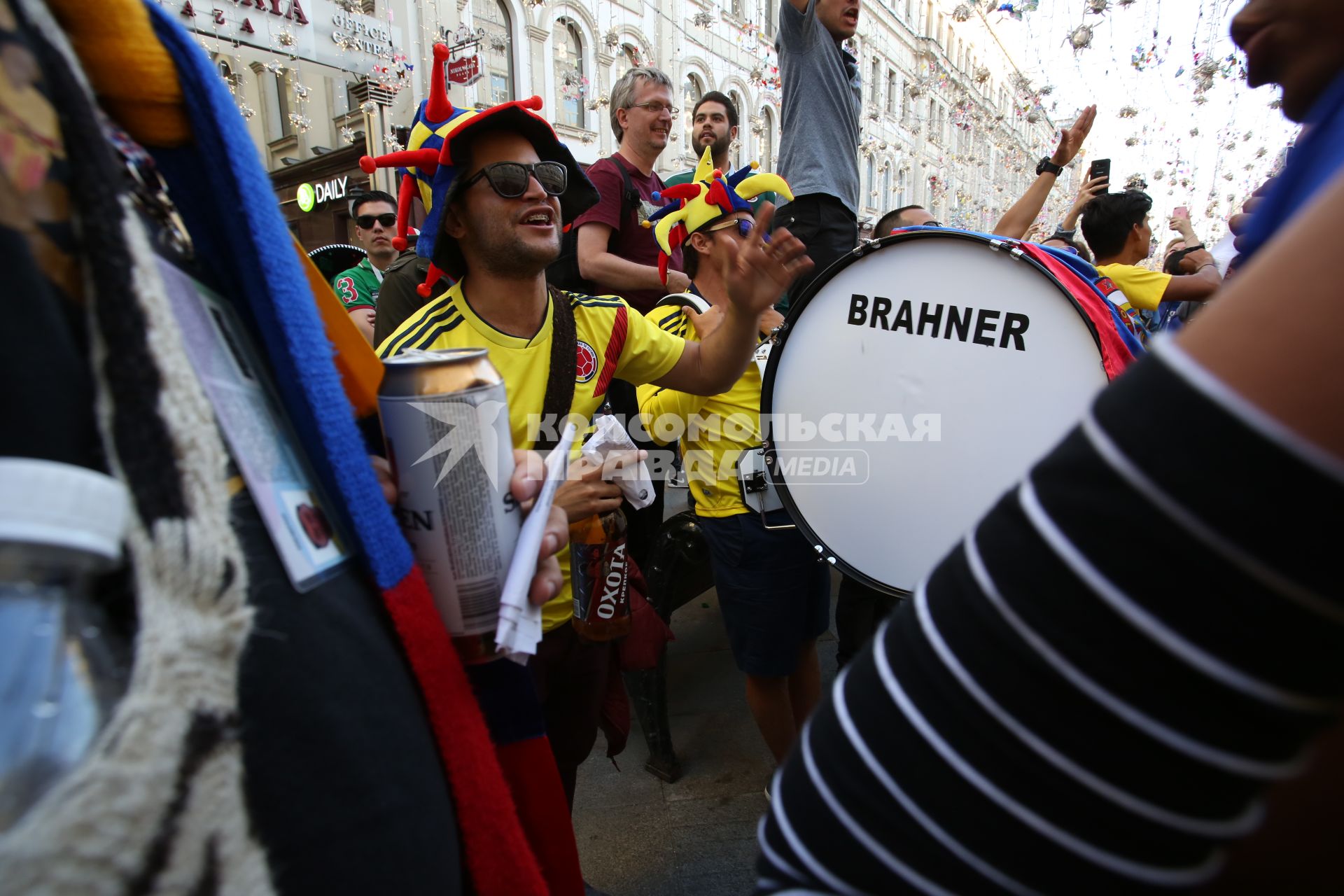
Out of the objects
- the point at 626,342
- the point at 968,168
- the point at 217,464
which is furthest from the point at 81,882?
the point at 968,168

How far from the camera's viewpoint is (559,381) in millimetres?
1755

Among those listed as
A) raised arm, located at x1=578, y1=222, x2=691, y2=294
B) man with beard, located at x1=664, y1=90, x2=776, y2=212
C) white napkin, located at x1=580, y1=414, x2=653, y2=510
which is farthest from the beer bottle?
man with beard, located at x1=664, y1=90, x2=776, y2=212

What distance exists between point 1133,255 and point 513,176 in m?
4.21

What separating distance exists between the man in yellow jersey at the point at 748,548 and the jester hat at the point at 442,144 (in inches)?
27.3

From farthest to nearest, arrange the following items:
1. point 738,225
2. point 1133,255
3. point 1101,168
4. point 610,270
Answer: point 1133,255
point 1101,168
point 610,270
point 738,225

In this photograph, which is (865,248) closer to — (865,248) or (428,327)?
(865,248)

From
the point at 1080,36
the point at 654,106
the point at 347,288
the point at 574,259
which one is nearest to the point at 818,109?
the point at 654,106

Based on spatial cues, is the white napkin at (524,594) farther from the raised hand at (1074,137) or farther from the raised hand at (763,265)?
the raised hand at (1074,137)

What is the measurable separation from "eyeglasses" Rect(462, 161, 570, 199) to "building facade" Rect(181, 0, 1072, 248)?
4103 millimetres

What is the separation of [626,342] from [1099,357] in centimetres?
118

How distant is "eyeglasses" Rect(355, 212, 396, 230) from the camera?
15.0 ft

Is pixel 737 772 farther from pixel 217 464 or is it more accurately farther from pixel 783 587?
pixel 217 464

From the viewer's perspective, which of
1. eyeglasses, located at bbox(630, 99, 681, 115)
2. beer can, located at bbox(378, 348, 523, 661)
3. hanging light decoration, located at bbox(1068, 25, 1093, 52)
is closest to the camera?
beer can, located at bbox(378, 348, 523, 661)

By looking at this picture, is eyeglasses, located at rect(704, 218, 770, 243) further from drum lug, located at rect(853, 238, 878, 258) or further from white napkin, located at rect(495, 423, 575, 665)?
white napkin, located at rect(495, 423, 575, 665)
